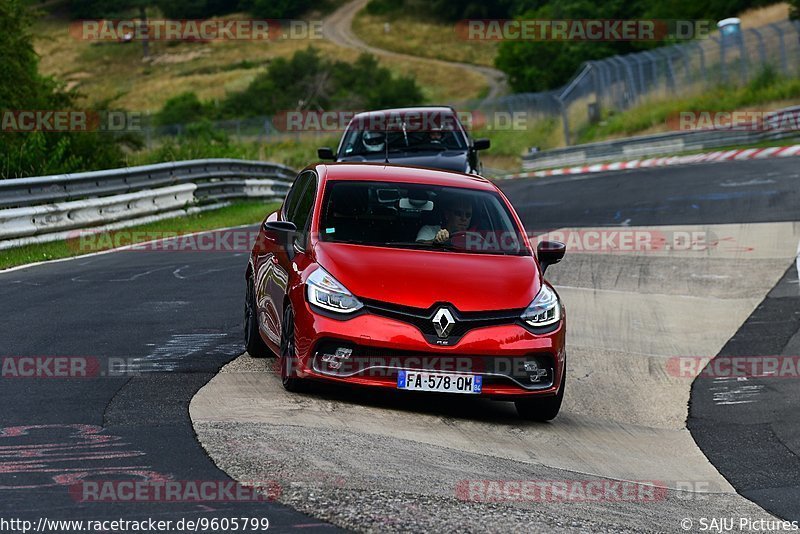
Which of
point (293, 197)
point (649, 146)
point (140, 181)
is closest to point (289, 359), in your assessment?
point (293, 197)

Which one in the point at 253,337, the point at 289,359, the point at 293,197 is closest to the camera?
the point at 289,359

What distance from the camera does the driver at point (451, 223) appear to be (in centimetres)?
924

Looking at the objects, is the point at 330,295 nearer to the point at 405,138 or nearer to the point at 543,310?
the point at 543,310

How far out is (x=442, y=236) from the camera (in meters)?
9.25

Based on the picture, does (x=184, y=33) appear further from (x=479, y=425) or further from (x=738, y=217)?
(x=479, y=425)

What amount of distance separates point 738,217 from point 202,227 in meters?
8.72

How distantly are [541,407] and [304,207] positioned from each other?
7.64ft

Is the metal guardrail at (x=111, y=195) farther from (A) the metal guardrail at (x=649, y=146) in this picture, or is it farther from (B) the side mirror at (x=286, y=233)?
(A) the metal guardrail at (x=649, y=146)

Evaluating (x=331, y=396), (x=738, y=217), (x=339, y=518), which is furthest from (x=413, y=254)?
(x=738, y=217)

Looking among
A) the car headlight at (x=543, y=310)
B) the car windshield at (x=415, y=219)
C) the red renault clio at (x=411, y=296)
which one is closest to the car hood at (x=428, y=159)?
the car windshield at (x=415, y=219)

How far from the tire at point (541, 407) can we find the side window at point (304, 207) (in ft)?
6.05

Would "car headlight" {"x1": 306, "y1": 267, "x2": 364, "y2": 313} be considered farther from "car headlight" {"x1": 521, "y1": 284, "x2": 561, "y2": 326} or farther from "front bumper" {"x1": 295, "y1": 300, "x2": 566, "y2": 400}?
"car headlight" {"x1": 521, "y1": 284, "x2": 561, "y2": 326}

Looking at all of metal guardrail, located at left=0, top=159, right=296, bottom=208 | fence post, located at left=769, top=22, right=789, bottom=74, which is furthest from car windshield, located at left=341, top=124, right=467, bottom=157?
fence post, located at left=769, top=22, right=789, bottom=74

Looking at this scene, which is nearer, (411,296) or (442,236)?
(411,296)
